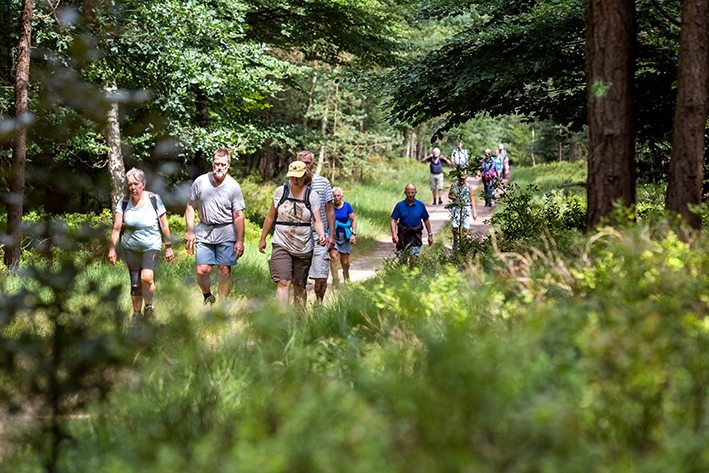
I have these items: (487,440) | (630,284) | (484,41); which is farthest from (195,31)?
(487,440)

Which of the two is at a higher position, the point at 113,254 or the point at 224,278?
the point at 113,254

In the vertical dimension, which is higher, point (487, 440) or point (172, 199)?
point (172, 199)

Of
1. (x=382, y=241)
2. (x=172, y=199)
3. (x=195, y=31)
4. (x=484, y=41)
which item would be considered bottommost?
(x=382, y=241)

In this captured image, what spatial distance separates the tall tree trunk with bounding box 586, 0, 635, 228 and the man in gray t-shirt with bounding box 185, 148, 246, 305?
12.4 feet

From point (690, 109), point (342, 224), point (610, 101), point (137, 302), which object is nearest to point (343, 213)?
point (342, 224)

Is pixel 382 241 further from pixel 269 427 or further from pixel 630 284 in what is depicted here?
pixel 269 427

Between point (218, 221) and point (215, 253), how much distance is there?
38 cm

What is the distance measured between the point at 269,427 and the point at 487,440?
2.63 ft

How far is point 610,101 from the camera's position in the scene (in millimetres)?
5977

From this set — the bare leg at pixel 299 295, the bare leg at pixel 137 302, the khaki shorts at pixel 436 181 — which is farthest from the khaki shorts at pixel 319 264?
the khaki shorts at pixel 436 181

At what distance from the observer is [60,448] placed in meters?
3.26

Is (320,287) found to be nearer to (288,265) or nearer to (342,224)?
(288,265)

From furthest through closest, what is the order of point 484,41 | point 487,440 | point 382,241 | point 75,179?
point 382,241 < point 484,41 < point 487,440 < point 75,179

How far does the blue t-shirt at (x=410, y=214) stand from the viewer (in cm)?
1139
